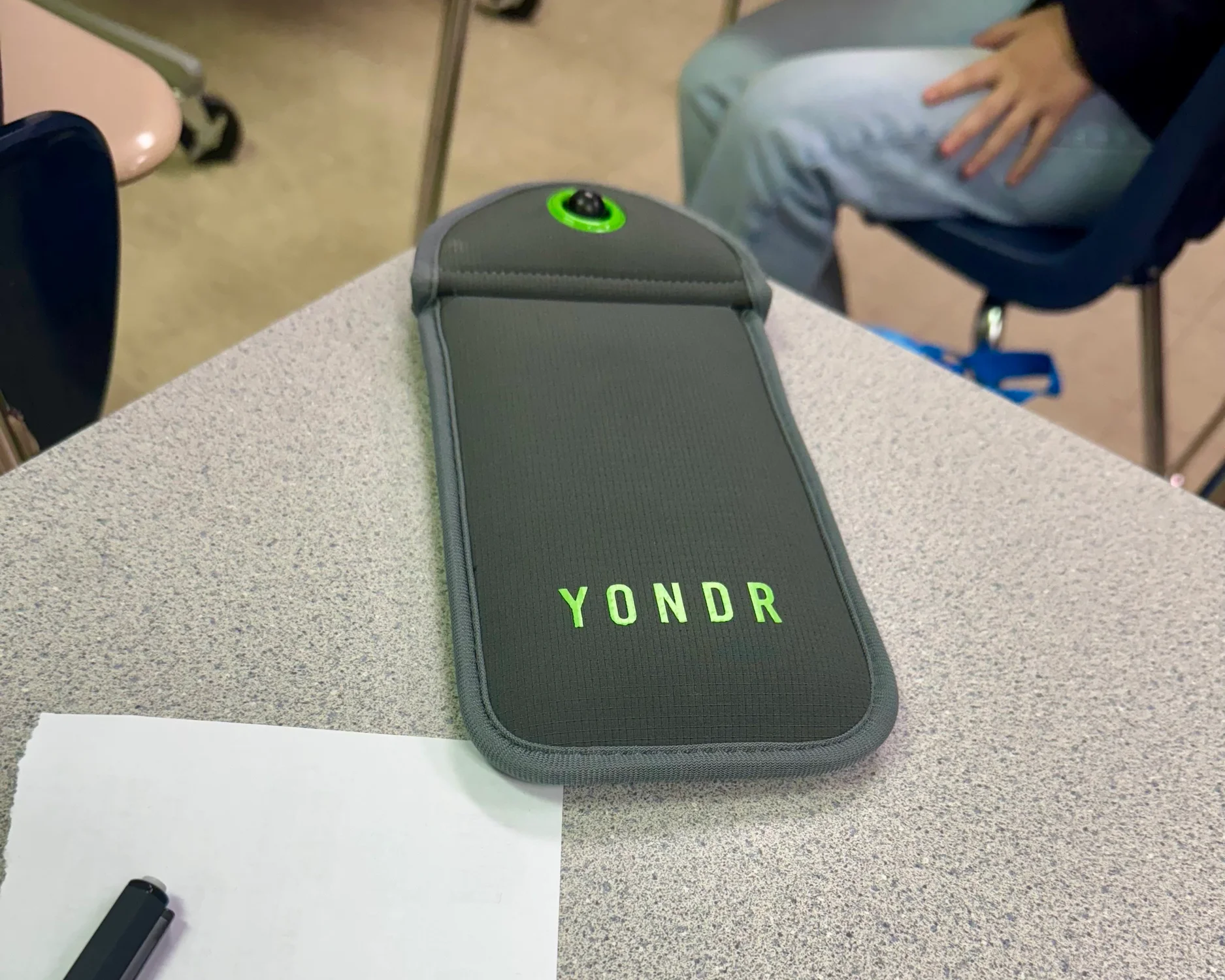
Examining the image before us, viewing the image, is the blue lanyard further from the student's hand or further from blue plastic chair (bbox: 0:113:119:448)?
blue plastic chair (bbox: 0:113:119:448)

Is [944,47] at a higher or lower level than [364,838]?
higher

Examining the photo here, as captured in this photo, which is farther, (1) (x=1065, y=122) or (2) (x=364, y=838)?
(1) (x=1065, y=122)

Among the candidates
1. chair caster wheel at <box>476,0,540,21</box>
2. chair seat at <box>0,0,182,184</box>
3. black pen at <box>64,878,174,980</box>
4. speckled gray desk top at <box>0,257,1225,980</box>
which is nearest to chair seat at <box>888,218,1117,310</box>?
speckled gray desk top at <box>0,257,1225,980</box>

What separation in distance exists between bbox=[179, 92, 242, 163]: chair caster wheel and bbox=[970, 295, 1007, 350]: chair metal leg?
4.10 ft

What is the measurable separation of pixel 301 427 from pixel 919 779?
36 centimetres

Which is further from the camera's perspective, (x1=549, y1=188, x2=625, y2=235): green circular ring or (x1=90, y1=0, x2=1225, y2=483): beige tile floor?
(x1=90, y1=0, x2=1225, y2=483): beige tile floor

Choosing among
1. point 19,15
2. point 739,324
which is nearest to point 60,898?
point 739,324

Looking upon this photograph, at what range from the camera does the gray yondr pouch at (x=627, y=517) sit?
39cm

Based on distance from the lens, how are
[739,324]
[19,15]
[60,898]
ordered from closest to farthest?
[60,898] < [739,324] < [19,15]

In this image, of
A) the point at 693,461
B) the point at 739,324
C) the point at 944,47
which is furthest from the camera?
the point at 944,47

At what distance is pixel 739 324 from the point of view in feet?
1.90

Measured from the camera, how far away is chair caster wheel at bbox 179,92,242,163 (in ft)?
4.99

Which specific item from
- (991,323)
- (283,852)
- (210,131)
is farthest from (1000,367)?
(210,131)

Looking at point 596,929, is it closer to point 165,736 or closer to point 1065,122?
point 165,736
